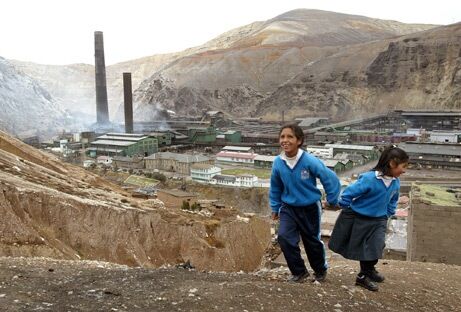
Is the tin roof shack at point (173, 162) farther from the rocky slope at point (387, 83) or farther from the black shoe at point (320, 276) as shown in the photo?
the black shoe at point (320, 276)

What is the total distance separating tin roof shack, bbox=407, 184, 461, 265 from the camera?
36.7 feet

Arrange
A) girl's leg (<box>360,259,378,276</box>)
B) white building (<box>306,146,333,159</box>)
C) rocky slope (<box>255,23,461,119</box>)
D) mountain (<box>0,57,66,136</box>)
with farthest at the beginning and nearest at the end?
rocky slope (<box>255,23,461,119</box>)
mountain (<box>0,57,66,136</box>)
white building (<box>306,146,333,159</box>)
girl's leg (<box>360,259,378,276</box>)

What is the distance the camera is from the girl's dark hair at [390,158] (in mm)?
4480

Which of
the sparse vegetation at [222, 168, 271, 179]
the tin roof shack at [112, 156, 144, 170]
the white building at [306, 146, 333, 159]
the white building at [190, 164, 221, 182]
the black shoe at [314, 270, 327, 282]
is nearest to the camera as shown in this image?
the black shoe at [314, 270, 327, 282]

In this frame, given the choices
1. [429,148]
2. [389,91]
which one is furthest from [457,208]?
[389,91]

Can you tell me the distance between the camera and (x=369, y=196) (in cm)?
458

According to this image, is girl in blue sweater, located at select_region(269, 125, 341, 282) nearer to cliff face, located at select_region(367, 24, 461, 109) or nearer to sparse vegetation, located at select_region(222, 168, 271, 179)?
sparse vegetation, located at select_region(222, 168, 271, 179)

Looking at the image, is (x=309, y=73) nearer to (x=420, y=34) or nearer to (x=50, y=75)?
(x=420, y=34)

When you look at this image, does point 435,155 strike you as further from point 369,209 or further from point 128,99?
point 369,209

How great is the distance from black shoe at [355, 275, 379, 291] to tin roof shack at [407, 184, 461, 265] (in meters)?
7.39

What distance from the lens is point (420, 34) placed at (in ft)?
244

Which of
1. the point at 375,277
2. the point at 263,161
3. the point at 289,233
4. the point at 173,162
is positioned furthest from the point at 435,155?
the point at 289,233

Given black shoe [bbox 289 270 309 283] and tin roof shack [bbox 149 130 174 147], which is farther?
tin roof shack [bbox 149 130 174 147]

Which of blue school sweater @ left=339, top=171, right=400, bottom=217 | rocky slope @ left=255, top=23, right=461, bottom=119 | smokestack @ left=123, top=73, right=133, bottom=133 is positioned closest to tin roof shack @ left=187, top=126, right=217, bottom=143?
smokestack @ left=123, top=73, right=133, bottom=133
